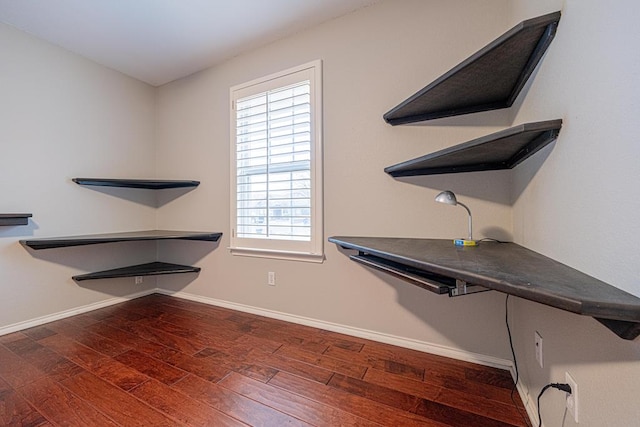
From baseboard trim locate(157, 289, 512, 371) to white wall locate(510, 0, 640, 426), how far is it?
1.58ft

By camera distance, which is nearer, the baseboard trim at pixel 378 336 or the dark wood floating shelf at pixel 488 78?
the dark wood floating shelf at pixel 488 78

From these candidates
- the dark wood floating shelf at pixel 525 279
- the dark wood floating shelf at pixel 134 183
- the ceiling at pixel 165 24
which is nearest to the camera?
the dark wood floating shelf at pixel 525 279

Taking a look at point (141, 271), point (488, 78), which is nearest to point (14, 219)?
point (141, 271)

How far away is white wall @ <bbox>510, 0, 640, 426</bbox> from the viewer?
624 mm

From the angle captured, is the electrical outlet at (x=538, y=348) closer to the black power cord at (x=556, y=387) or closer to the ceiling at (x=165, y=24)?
the black power cord at (x=556, y=387)

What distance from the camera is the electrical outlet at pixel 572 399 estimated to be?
0.83 metres

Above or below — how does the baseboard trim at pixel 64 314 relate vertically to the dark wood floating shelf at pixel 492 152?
below

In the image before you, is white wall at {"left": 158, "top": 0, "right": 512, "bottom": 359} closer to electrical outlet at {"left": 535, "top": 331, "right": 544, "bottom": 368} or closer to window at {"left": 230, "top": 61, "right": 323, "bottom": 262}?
window at {"left": 230, "top": 61, "right": 323, "bottom": 262}

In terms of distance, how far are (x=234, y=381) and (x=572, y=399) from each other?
150 centimetres

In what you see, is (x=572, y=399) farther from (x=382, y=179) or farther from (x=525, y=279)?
(x=382, y=179)

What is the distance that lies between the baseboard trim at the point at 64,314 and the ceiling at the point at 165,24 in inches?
94.4

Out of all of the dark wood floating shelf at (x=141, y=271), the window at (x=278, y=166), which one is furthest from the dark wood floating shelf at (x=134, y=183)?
the dark wood floating shelf at (x=141, y=271)

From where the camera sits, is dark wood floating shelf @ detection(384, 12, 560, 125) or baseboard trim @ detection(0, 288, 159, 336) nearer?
dark wood floating shelf @ detection(384, 12, 560, 125)

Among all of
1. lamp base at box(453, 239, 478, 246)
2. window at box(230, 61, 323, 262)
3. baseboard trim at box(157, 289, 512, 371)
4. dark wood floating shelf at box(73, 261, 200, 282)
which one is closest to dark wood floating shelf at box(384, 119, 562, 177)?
lamp base at box(453, 239, 478, 246)
